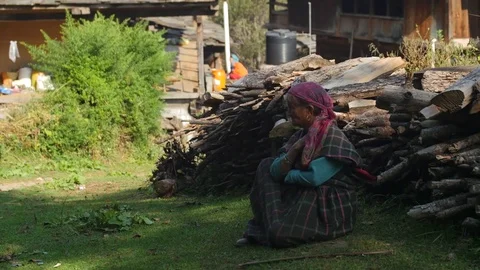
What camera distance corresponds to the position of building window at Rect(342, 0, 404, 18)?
93.5 ft

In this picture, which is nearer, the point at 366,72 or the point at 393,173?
the point at 393,173

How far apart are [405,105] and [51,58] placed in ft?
42.2

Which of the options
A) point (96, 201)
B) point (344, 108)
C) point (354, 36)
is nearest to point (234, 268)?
point (344, 108)

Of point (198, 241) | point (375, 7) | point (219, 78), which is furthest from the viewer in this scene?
point (375, 7)

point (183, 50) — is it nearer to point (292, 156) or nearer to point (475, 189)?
point (292, 156)

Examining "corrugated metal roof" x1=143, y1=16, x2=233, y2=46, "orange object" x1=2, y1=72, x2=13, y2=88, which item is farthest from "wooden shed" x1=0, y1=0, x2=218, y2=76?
"corrugated metal roof" x1=143, y1=16, x2=233, y2=46

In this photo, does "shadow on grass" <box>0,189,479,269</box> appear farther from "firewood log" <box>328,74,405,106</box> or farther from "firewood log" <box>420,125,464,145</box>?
"firewood log" <box>328,74,405,106</box>

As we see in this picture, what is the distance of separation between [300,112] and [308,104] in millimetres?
94

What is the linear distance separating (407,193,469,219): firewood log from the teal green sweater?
70 centimetres

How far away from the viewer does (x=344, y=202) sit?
22.8 feet

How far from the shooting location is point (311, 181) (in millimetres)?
6824

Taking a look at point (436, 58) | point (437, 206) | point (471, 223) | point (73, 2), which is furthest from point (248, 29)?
point (471, 223)

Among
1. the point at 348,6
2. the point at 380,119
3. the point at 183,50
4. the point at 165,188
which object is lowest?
the point at 165,188

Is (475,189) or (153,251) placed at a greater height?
(475,189)
